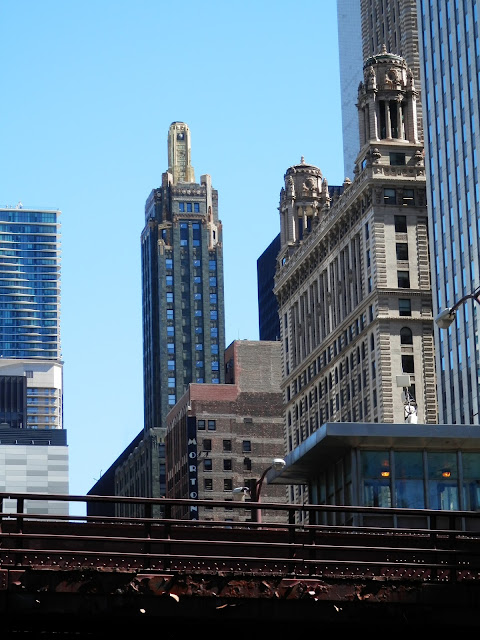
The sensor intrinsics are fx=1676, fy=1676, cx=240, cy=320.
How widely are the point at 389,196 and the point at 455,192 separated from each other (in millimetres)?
10623

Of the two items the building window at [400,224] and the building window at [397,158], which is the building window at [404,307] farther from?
the building window at [397,158]

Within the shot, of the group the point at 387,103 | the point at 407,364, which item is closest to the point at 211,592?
the point at 407,364

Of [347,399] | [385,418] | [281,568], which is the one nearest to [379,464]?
[281,568]

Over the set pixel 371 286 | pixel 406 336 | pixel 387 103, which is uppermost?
pixel 387 103

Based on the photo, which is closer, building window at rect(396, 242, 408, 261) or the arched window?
the arched window

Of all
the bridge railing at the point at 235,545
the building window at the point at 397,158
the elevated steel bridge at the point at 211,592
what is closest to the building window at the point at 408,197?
the building window at the point at 397,158

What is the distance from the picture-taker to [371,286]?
143 meters

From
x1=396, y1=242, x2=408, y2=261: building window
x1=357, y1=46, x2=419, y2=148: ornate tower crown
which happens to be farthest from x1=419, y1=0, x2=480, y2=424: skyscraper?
x1=357, y1=46, x2=419, y2=148: ornate tower crown

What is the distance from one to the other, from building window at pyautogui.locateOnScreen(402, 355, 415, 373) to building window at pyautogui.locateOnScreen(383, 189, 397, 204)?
14175 millimetres

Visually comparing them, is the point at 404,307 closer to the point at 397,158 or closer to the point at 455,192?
the point at 455,192

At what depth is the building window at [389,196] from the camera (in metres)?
144

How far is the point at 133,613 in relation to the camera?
2642 centimetres

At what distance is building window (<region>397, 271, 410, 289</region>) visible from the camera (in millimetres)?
141750

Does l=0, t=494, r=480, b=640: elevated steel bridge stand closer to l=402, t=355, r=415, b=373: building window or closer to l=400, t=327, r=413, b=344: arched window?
l=402, t=355, r=415, b=373: building window
